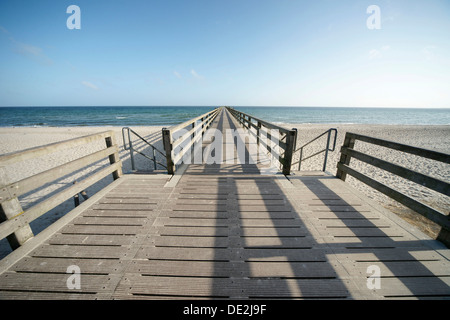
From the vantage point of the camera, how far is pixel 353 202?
3.17 m

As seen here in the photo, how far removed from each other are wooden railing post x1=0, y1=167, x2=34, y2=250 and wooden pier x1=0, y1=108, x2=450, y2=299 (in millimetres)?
88

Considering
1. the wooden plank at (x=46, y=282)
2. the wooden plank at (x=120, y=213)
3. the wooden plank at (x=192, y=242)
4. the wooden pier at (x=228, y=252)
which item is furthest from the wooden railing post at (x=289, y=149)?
the wooden plank at (x=46, y=282)

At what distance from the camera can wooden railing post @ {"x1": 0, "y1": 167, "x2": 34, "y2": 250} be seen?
6.28 feet

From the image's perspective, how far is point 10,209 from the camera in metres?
1.99

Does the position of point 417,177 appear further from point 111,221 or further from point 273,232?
point 111,221

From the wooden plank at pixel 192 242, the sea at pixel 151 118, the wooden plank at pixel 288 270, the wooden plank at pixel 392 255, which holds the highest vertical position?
the sea at pixel 151 118

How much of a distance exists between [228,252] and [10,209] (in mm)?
2492

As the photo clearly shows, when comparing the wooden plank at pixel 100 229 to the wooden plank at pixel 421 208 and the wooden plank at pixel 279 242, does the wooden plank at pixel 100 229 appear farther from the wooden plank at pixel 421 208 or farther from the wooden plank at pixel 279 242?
the wooden plank at pixel 421 208

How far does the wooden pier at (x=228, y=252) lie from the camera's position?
1702 millimetres

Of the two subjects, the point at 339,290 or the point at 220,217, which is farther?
the point at 220,217

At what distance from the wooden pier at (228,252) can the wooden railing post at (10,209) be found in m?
0.09
